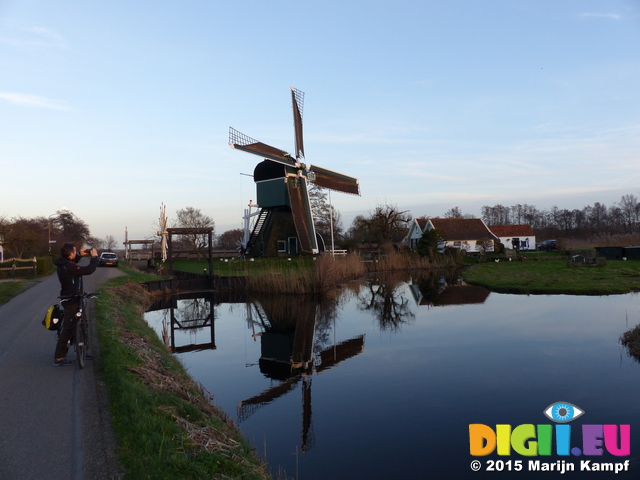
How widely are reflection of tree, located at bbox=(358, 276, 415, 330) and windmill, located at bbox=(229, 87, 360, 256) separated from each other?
6846 mm

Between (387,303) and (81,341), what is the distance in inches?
497

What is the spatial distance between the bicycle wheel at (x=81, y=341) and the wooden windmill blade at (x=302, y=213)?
22.7 meters

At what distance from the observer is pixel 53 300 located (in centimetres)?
1361

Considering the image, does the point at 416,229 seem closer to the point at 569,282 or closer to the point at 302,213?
the point at 302,213

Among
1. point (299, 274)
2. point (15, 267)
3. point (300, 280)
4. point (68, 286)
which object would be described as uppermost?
point (68, 286)

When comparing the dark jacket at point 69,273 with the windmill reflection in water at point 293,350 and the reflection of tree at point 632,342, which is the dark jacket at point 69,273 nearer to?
the windmill reflection in water at point 293,350

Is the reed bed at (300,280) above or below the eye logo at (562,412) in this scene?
above

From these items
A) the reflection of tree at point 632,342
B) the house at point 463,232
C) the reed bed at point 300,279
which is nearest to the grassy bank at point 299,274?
the reed bed at point 300,279

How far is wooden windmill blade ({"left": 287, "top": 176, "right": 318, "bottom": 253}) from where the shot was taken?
95.9 feet

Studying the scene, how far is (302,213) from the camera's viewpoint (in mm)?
29969

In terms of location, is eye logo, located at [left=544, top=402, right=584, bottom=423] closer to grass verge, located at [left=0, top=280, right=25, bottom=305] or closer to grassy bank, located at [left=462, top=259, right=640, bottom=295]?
grassy bank, located at [left=462, top=259, right=640, bottom=295]

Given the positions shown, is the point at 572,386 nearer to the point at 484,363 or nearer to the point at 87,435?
the point at 484,363

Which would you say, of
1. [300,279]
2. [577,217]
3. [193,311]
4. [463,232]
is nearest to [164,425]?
[193,311]

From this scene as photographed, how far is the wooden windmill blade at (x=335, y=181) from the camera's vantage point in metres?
32.3
